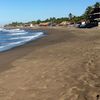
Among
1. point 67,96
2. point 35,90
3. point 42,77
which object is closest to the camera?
point 67,96

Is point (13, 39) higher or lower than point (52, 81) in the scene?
lower

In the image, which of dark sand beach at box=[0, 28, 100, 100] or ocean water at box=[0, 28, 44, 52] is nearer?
dark sand beach at box=[0, 28, 100, 100]

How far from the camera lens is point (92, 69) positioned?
34.0 feet

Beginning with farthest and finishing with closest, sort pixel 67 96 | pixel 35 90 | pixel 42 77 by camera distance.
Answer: pixel 42 77
pixel 35 90
pixel 67 96

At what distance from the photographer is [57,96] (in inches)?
282

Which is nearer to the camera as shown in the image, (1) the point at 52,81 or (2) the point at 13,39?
(1) the point at 52,81

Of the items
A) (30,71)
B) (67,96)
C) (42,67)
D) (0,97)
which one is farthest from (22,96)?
(42,67)

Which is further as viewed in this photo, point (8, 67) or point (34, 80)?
point (8, 67)

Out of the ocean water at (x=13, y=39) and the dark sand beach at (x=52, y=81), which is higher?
the dark sand beach at (x=52, y=81)

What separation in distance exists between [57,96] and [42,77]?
7.68 feet

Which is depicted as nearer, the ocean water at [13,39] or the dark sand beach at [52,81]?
the dark sand beach at [52,81]

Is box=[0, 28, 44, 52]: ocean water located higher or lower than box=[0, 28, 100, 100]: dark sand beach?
lower

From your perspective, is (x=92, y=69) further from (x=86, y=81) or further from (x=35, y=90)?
(x=35, y=90)

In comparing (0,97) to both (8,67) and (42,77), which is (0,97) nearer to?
(42,77)
